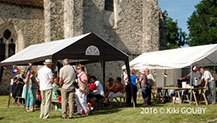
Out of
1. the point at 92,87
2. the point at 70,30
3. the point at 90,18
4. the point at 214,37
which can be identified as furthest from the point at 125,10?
the point at 214,37

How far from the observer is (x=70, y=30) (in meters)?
16.4

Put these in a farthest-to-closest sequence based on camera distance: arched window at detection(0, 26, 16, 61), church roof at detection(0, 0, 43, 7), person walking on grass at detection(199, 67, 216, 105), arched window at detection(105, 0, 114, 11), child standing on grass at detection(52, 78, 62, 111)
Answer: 1. arched window at detection(105, 0, 114, 11)
2. arched window at detection(0, 26, 16, 61)
3. church roof at detection(0, 0, 43, 7)
4. person walking on grass at detection(199, 67, 216, 105)
5. child standing on grass at detection(52, 78, 62, 111)

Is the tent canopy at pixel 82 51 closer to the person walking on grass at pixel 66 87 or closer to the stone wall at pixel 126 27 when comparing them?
the person walking on grass at pixel 66 87

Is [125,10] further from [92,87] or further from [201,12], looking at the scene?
[201,12]

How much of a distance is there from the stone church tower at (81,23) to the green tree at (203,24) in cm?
1260

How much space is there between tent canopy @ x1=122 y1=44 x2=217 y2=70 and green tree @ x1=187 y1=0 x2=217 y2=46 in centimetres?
1875

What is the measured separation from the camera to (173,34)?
34281mm

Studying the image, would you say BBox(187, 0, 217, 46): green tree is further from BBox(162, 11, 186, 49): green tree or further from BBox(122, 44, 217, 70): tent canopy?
BBox(122, 44, 217, 70): tent canopy

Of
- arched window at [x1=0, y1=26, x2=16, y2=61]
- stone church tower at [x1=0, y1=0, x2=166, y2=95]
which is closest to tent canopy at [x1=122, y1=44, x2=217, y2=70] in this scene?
stone church tower at [x1=0, y1=0, x2=166, y2=95]

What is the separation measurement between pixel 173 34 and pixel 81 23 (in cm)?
2030

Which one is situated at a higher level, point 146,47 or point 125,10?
point 125,10

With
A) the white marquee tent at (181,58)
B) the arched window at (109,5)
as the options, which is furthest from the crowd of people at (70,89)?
the arched window at (109,5)

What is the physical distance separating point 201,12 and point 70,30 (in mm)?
21277

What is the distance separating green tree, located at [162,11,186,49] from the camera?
1346 inches
